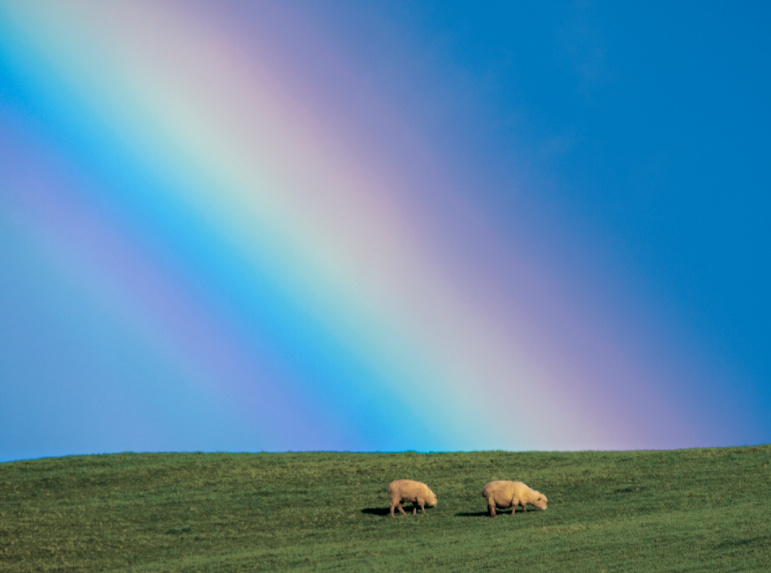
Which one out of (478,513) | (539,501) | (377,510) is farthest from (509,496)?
(377,510)

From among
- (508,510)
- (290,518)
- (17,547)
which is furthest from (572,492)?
(17,547)

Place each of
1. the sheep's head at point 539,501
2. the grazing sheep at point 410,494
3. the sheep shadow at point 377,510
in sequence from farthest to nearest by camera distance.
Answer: the sheep shadow at point 377,510 → the grazing sheep at point 410,494 → the sheep's head at point 539,501

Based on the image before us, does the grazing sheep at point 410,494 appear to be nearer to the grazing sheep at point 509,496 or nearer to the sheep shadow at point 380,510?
the sheep shadow at point 380,510

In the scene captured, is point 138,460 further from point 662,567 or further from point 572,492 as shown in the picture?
point 662,567

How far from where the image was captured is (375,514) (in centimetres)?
2517

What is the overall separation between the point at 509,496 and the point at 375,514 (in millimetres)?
4732

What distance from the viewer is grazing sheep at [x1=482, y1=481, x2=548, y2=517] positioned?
24375 mm

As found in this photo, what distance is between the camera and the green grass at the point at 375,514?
18.7 meters

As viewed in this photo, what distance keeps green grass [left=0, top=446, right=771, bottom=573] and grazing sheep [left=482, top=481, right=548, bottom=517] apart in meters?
0.48

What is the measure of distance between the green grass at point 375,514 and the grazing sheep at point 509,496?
0.48 meters

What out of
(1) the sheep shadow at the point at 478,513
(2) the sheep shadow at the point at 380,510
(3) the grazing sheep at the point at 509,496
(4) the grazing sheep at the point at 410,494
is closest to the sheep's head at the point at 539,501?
(3) the grazing sheep at the point at 509,496

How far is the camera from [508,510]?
25516 mm

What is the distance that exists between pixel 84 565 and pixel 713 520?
1870cm

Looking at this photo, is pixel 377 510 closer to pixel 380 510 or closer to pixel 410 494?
pixel 380 510
